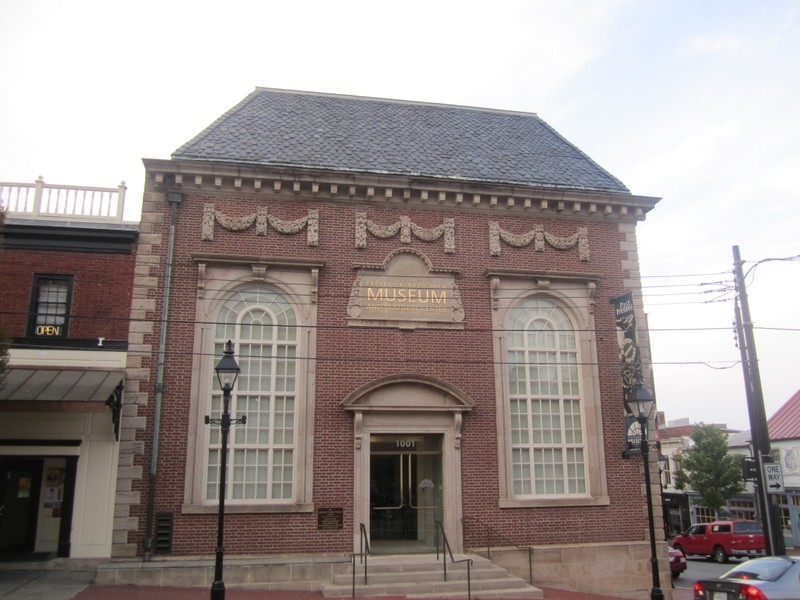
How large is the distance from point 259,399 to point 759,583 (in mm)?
10283

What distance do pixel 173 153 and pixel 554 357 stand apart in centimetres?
1064

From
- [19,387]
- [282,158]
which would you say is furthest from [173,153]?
[19,387]

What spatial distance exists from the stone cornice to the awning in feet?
14.9

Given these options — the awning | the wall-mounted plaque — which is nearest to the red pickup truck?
the wall-mounted plaque

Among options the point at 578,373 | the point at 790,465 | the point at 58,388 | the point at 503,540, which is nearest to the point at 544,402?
the point at 578,373

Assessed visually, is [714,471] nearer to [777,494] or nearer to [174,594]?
[777,494]

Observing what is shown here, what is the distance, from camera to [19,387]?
1383 centimetres

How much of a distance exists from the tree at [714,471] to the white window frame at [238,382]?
3219cm

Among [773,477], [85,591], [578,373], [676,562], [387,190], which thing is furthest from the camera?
[676,562]

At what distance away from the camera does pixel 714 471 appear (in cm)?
3931

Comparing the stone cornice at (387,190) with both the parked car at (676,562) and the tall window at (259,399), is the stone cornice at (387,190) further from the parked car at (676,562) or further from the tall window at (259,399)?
the parked car at (676,562)

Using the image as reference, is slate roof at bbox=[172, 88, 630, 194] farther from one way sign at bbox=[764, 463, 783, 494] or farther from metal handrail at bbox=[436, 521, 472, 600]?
metal handrail at bbox=[436, 521, 472, 600]

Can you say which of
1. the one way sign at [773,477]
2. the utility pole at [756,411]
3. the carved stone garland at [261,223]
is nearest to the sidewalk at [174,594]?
the utility pole at [756,411]

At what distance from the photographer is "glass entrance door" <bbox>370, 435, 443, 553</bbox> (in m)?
15.3
